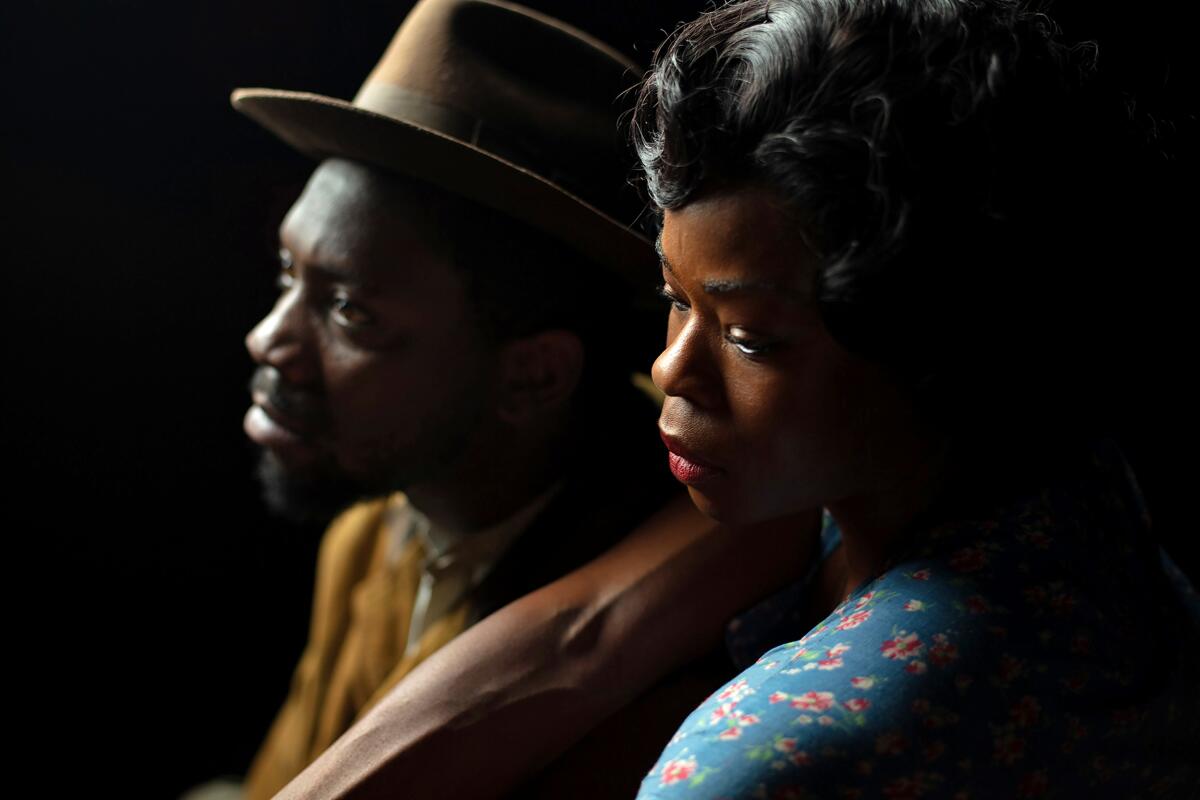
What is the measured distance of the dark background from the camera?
167cm

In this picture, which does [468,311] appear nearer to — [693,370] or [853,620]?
[693,370]

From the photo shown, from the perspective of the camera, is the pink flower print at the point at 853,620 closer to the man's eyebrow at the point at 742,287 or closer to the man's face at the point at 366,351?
the man's eyebrow at the point at 742,287

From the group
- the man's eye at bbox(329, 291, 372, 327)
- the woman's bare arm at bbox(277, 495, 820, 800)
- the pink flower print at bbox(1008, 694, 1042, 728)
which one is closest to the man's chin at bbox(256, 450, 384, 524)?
the man's eye at bbox(329, 291, 372, 327)

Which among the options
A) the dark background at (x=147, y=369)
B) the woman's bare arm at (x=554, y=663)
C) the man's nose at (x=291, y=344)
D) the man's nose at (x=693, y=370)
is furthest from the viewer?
the dark background at (x=147, y=369)

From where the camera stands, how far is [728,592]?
1102 mm

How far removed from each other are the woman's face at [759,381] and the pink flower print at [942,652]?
0.13 meters

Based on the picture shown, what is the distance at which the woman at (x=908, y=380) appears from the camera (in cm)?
75

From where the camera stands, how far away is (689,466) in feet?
2.83

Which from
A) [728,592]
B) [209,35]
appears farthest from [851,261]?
[209,35]

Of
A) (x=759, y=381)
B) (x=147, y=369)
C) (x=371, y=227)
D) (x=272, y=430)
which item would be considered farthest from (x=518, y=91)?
(x=147, y=369)

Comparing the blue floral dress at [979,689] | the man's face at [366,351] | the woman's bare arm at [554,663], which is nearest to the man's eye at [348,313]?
the man's face at [366,351]

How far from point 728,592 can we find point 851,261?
436mm

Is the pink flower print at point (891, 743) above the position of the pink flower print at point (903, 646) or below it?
below

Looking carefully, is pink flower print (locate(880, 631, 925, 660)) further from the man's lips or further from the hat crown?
the man's lips
